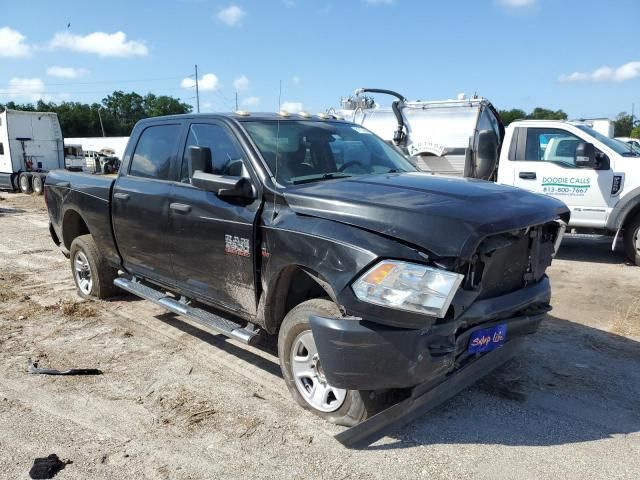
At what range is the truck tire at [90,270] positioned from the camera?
5.96 m

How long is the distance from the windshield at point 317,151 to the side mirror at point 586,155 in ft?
14.9

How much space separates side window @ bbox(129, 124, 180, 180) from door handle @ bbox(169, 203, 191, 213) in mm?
395

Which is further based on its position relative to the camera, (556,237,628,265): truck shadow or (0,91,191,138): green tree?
(0,91,191,138): green tree

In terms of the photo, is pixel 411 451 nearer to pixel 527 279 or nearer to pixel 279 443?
pixel 279 443

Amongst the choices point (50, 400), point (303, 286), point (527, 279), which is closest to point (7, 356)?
point (50, 400)

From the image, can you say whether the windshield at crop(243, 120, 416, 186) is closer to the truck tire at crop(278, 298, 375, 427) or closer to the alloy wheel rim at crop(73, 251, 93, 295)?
the truck tire at crop(278, 298, 375, 427)

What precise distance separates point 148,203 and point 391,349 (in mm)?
2837

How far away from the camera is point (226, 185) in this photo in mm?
3668

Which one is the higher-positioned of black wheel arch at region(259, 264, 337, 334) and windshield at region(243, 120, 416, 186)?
windshield at region(243, 120, 416, 186)

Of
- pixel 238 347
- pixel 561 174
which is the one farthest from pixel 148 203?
pixel 561 174

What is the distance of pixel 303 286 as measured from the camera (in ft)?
12.1

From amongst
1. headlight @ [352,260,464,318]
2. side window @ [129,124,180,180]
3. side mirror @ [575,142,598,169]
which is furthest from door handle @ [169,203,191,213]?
side mirror @ [575,142,598,169]

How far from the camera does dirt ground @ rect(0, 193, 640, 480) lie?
9.81 ft

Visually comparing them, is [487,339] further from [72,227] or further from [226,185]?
[72,227]
